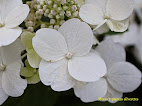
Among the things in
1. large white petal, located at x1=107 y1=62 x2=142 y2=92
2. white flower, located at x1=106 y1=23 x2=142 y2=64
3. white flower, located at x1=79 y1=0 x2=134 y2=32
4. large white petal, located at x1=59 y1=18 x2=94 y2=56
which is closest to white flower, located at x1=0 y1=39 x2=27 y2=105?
large white petal, located at x1=59 y1=18 x2=94 y2=56

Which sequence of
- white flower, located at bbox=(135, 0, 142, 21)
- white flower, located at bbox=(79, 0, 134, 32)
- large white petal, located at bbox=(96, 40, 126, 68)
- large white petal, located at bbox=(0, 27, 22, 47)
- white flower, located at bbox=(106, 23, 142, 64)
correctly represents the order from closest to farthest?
large white petal, located at bbox=(0, 27, 22, 47) → white flower, located at bbox=(79, 0, 134, 32) → large white petal, located at bbox=(96, 40, 126, 68) → white flower, located at bbox=(106, 23, 142, 64) → white flower, located at bbox=(135, 0, 142, 21)

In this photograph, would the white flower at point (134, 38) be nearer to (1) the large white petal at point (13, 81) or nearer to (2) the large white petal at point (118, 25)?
(2) the large white petal at point (118, 25)

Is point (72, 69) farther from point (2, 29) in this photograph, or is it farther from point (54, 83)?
point (2, 29)

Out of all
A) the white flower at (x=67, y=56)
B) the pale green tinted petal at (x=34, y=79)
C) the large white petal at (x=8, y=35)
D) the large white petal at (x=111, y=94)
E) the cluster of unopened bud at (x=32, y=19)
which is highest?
the large white petal at (x=8, y=35)

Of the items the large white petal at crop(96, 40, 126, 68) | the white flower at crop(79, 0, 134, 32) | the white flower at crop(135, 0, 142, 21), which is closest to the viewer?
the white flower at crop(79, 0, 134, 32)

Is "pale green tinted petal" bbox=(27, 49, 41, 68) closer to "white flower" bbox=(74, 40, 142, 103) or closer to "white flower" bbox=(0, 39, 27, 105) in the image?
"white flower" bbox=(0, 39, 27, 105)

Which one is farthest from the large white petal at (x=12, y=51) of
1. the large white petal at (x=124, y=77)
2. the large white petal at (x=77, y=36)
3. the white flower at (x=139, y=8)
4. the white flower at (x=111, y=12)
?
the white flower at (x=139, y=8)

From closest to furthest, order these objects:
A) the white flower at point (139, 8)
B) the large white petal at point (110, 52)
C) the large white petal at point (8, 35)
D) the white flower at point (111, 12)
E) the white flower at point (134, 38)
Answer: the large white petal at point (8, 35), the white flower at point (111, 12), the large white petal at point (110, 52), the white flower at point (134, 38), the white flower at point (139, 8)

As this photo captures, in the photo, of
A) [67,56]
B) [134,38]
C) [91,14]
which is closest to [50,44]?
[67,56]

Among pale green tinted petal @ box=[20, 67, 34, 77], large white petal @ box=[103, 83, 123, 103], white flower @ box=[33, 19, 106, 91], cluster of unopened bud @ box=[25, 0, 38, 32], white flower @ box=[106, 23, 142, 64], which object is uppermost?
cluster of unopened bud @ box=[25, 0, 38, 32]

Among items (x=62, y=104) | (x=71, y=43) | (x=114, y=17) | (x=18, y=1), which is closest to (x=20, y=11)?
(x=18, y=1)
